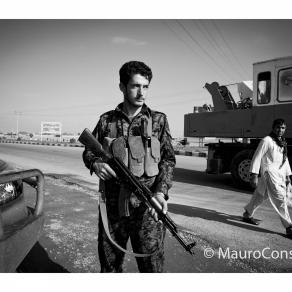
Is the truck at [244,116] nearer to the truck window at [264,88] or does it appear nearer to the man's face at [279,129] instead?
the truck window at [264,88]

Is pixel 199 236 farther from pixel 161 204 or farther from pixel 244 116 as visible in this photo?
pixel 244 116

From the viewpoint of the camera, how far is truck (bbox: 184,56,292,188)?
664 cm

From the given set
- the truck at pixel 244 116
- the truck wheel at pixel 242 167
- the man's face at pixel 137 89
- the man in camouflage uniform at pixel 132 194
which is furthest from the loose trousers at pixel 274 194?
the man's face at pixel 137 89

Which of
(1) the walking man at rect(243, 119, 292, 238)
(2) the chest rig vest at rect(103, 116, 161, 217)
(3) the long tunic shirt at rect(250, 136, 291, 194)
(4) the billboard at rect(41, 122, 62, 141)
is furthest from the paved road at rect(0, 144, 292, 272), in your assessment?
(4) the billboard at rect(41, 122, 62, 141)

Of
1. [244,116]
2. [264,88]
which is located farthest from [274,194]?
[264,88]

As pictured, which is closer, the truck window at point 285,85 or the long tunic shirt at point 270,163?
the long tunic shirt at point 270,163

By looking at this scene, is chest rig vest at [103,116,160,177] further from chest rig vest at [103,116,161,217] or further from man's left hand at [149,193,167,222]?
man's left hand at [149,193,167,222]

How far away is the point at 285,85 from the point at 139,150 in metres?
5.88

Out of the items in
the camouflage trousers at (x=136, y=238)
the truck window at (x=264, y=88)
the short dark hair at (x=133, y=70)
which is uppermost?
the truck window at (x=264, y=88)

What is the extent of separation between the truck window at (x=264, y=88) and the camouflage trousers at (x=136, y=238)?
5.88m

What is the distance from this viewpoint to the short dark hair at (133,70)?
1.91 metres

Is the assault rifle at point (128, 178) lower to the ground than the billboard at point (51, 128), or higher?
lower

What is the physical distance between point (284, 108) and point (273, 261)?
4432 millimetres

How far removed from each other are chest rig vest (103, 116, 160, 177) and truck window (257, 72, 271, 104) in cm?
575
